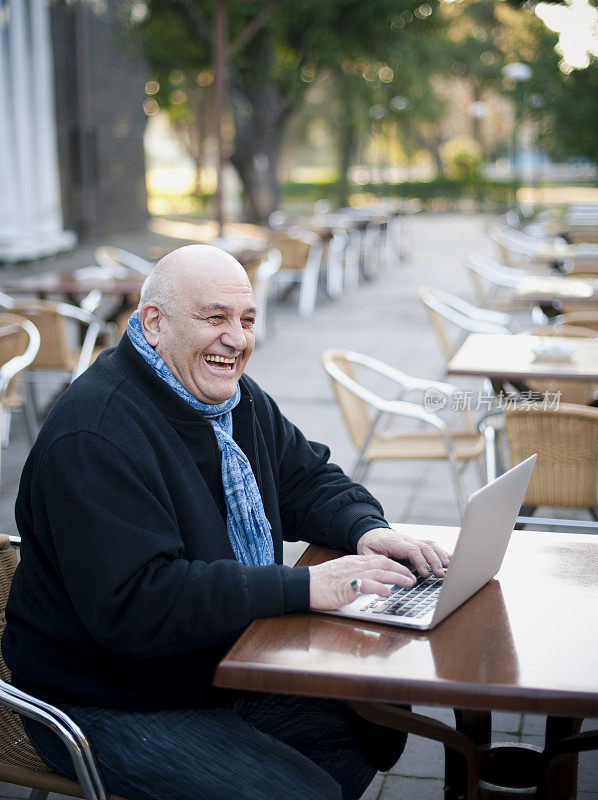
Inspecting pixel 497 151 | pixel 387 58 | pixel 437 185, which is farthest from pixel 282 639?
pixel 497 151

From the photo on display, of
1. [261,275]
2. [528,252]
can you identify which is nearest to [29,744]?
[261,275]

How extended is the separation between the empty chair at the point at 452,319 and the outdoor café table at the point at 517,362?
1.86 feet

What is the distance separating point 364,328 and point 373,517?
29.5 feet

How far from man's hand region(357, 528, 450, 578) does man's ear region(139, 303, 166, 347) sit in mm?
613

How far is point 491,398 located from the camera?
15.9ft

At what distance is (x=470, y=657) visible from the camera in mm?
1640

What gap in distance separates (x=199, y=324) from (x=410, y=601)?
69 cm

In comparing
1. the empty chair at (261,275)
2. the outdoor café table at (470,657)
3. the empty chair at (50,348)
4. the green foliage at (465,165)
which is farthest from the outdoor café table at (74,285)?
the green foliage at (465,165)

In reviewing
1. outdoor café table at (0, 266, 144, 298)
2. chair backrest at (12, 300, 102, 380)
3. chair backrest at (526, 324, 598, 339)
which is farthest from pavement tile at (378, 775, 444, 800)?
outdoor café table at (0, 266, 144, 298)

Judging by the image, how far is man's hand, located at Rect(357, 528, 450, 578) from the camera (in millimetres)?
2041

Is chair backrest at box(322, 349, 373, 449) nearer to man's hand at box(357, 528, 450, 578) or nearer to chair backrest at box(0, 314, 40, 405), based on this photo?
chair backrest at box(0, 314, 40, 405)

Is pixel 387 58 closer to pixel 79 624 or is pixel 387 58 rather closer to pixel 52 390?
pixel 52 390

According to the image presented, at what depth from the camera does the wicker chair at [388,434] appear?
438cm

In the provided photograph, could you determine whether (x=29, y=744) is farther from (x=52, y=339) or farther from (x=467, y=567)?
(x=52, y=339)
